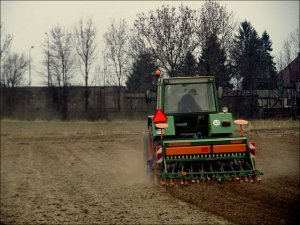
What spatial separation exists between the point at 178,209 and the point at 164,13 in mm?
5108

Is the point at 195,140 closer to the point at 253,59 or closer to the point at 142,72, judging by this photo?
the point at 253,59

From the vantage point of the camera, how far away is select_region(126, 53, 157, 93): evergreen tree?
1110cm

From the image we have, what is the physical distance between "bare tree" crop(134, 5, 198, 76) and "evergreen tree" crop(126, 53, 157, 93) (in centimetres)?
45

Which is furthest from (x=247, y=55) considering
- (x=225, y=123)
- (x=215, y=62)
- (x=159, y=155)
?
(x=159, y=155)

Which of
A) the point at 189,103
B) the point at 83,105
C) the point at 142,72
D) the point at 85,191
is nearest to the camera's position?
the point at 189,103

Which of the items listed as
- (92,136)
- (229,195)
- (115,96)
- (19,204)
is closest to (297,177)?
(229,195)

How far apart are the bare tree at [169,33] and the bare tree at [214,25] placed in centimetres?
27

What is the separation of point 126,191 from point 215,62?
11.9 ft

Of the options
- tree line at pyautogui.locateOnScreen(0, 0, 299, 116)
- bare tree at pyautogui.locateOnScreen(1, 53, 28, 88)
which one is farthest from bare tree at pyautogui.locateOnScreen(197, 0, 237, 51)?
bare tree at pyautogui.locateOnScreen(1, 53, 28, 88)

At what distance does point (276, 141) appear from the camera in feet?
54.9

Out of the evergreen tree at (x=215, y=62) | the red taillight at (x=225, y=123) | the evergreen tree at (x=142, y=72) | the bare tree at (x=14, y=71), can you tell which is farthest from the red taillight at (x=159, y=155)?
the bare tree at (x=14, y=71)

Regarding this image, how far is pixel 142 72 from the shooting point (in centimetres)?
1310

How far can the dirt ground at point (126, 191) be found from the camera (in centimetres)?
704

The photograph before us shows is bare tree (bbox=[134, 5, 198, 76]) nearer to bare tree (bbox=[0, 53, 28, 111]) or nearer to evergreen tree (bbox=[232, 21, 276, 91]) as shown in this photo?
evergreen tree (bbox=[232, 21, 276, 91])
